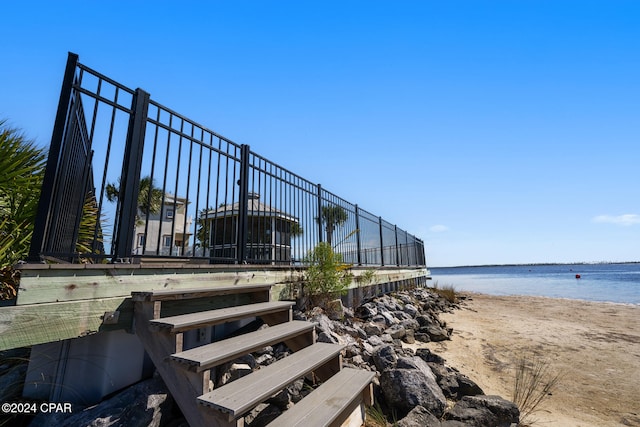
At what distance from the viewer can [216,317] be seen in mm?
2424

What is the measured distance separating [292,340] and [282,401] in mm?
612

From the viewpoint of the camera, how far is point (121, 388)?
8.30 ft

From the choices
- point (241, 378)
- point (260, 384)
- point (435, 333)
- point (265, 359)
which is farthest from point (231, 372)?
point (435, 333)

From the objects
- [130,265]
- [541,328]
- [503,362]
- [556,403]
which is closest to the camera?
[130,265]

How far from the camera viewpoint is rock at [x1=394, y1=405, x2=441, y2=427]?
2.46 metres

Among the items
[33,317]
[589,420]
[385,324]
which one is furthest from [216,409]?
[385,324]

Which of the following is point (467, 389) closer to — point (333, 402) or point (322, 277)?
point (333, 402)

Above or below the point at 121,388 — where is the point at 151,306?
above

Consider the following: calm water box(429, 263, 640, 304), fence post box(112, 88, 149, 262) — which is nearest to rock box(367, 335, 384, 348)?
fence post box(112, 88, 149, 262)

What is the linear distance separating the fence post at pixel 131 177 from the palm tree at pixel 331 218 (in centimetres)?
404

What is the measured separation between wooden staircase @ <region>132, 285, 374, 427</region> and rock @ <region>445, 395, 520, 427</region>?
82 centimetres

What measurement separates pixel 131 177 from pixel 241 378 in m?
2.03

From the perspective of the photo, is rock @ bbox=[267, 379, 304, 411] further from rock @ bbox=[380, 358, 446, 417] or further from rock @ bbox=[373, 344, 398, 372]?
rock @ bbox=[373, 344, 398, 372]

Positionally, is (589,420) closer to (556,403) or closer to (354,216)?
(556,403)
